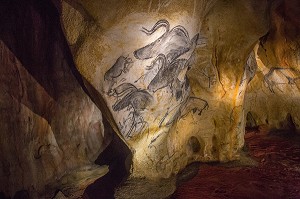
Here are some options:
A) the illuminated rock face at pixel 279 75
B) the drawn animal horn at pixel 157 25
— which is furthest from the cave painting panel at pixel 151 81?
the illuminated rock face at pixel 279 75

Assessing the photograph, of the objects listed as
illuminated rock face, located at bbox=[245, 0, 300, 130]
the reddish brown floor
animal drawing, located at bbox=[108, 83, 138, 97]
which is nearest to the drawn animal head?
animal drawing, located at bbox=[108, 83, 138, 97]

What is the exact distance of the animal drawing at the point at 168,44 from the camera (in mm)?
4391

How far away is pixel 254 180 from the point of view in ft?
19.7

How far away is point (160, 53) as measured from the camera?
15.1 ft

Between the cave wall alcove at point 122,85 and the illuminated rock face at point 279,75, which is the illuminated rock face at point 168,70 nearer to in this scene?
the cave wall alcove at point 122,85

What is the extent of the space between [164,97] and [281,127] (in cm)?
626

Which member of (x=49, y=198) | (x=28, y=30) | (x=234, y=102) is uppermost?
(x=28, y=30)

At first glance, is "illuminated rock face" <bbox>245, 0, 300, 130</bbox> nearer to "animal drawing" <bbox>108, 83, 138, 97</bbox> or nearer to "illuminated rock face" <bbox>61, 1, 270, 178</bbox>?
"illuminated rock face" <bbox>61, 1, 270, 178</bbox>

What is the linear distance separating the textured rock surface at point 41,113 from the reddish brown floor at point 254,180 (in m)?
2.80

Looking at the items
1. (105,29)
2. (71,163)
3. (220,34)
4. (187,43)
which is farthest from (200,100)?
(71,163)

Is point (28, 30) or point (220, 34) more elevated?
point (28, 30)

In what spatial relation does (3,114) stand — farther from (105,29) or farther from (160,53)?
(160,53)

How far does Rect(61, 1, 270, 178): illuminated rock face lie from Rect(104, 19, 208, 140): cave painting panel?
2cm

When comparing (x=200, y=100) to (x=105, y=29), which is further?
(x=200, y=100)
